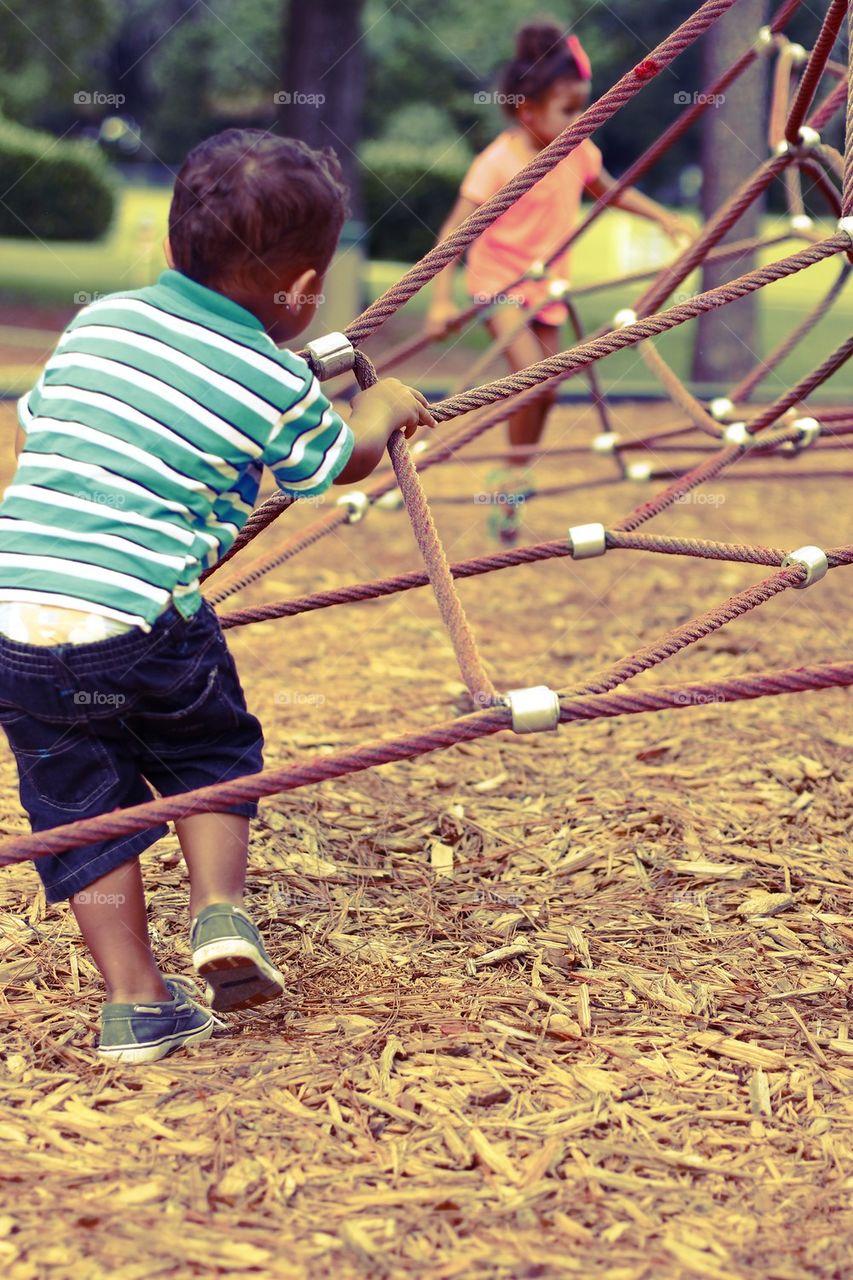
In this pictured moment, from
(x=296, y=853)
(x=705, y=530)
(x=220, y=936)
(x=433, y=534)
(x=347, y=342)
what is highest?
(x=347, y=342)

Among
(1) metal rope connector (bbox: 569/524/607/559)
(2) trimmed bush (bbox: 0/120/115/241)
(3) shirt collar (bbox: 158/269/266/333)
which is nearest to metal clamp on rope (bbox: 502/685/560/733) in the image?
(3) shirt collar (bbox: 158/269/266/333)

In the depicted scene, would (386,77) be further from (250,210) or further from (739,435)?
(250,210)

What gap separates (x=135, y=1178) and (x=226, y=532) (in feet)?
2.77

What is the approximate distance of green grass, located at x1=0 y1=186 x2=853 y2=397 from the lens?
10.4m

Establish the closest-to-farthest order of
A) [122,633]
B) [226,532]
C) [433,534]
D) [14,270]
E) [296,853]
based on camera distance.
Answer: [122,633] < [226,532] < [433,534] < [296,853] < [14,270]

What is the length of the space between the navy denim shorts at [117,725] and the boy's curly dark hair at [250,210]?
466mm

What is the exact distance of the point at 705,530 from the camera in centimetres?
546

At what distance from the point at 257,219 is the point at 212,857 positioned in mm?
878

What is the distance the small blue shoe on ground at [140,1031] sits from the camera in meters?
1.99

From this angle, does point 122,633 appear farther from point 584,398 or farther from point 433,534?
point 584,398

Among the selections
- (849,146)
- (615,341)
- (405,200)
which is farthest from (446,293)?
(405,200)

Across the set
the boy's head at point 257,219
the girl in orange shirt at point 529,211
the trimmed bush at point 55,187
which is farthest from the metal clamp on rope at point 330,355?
the trimmed bush at point 55,187

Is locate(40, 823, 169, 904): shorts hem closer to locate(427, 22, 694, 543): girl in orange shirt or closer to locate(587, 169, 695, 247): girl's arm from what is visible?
locate(427, 22, 694, 543): girl in orange shirt

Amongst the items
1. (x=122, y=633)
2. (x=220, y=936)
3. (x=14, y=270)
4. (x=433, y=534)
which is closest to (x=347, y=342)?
(x=433, y=534)
